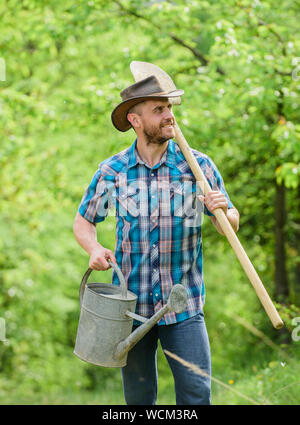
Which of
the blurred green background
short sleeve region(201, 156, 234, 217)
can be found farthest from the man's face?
the blurred green background

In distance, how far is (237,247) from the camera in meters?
2.56

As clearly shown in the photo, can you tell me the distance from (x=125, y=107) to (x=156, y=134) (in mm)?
222

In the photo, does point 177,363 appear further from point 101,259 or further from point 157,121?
point 157,121

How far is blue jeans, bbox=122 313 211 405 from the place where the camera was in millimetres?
2645

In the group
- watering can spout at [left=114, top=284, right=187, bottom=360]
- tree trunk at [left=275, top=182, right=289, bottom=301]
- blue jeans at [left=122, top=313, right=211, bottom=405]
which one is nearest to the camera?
Answer: watering can spout at [left=114, top=284, right=187, bottom=360]

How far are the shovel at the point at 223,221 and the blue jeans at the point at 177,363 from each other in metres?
0.37

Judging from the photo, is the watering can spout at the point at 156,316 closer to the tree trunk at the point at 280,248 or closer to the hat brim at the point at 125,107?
the hat brim at the point at 125,107

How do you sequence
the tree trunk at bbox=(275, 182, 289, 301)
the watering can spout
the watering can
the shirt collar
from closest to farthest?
1. the watering can spout
2. the watering can
3. the shirt collar
4. the tree trunk at bbox=(275, 182, 289, 301)

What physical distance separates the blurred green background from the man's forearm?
947 millimetres

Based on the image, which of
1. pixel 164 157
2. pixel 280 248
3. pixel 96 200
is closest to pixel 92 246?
pixel 96 200

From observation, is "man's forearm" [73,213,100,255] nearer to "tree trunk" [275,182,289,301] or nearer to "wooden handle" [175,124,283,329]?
"wooden handle" [175,124,283,329]

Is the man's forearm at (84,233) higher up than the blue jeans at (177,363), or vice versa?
the man's forearm at (84,233)

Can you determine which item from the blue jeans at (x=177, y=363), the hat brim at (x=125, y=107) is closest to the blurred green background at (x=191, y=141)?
the blue jeans at (x=177, y=363)

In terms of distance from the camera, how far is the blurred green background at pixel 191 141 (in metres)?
4.96
